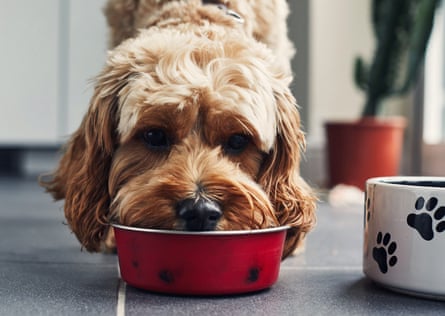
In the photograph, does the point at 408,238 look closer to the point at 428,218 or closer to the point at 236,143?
the point at 428,218

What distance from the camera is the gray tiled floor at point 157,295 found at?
116 cm

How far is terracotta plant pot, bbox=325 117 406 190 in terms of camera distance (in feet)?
10.6

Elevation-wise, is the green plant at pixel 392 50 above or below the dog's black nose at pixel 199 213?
above

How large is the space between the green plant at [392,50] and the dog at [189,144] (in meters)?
1.89

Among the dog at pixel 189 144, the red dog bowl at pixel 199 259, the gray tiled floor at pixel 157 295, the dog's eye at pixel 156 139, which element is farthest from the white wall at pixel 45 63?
the red dog bowl at pixel 199 259

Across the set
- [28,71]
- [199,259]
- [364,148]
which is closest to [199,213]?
[199,259]

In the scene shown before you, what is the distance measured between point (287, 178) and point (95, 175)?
35cm

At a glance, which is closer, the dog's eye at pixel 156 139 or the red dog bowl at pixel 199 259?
the red dog bowl at pixel 199 259

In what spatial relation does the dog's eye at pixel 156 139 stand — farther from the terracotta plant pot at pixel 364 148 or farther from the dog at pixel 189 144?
the terracotta plant pot at pixel 364 148

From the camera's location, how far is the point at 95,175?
139cm

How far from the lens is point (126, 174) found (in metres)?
1.35

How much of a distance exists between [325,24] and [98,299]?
2797 millimetres

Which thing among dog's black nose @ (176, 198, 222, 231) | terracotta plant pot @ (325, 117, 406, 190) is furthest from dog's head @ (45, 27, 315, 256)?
terracotta plant pot @ (325, 117, 406, 190)

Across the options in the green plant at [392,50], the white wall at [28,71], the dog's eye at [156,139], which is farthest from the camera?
the white wall at [28,71]
